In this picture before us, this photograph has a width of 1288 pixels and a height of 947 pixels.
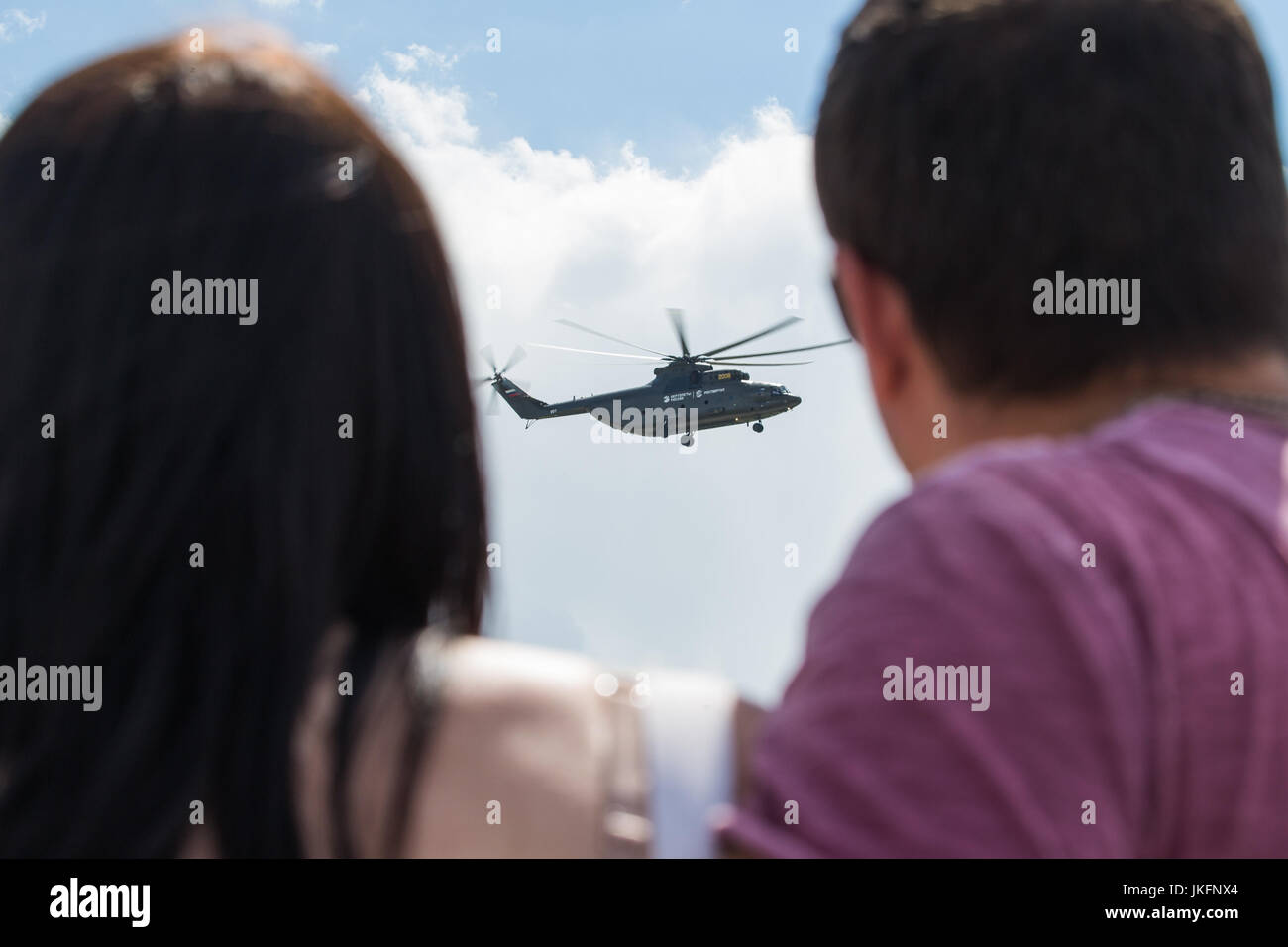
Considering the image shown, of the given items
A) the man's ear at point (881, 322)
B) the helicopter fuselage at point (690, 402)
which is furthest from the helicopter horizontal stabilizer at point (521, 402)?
the man's ear at point (881, 322)

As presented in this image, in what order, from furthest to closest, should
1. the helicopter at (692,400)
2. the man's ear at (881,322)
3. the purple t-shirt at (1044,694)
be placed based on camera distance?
the helicopter at (692,400)
the man's ear at (881,322)
the purple t-shirt at (1044,694)

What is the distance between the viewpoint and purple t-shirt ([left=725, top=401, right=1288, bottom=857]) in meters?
1.35

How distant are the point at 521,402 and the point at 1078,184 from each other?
29.5 meters

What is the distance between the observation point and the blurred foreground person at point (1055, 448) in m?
1.36

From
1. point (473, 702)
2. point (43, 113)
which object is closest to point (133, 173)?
point (43, 113)

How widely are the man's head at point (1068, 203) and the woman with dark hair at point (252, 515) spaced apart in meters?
0.80

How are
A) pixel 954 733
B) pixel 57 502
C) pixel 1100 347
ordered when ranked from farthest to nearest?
pixel 1100 347 < pixel 57 502 < pixel 954 733

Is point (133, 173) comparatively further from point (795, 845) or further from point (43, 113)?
point (795, 845)

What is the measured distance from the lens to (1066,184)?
1.77 m

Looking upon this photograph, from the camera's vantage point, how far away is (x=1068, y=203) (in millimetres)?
1765

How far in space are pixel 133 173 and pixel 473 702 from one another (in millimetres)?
844

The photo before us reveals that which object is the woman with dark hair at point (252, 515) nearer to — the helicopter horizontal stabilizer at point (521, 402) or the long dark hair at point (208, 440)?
the long dark hair at point (208, 440)

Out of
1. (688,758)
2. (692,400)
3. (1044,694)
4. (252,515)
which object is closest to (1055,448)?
(1044,694)

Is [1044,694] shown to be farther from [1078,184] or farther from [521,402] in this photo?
[521,402]
